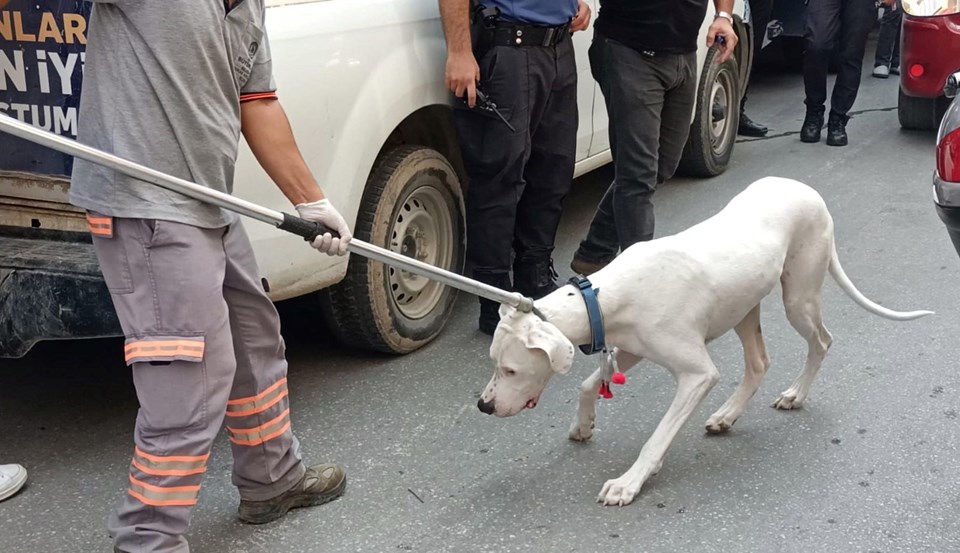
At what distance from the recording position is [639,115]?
4336 millimetres

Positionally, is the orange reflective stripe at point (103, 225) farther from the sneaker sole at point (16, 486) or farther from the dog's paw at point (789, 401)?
the dog's paw at point (789, 401)

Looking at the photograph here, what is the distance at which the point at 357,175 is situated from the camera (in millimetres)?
3680

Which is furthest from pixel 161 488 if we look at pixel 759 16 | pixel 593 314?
pixel 759 16

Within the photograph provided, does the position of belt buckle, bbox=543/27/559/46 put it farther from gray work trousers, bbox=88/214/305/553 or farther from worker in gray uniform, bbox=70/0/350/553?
gray work trousers, bbox=88/214/305/553

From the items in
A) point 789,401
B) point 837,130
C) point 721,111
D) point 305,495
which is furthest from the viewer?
point 837,130

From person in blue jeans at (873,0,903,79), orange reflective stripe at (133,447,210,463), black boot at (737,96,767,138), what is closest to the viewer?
orange reflective stripe at (133,447,210,463)

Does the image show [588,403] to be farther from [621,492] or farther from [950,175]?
[950,175]

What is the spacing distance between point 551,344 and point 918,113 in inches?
221

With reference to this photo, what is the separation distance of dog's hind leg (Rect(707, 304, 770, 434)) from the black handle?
5.10 feet

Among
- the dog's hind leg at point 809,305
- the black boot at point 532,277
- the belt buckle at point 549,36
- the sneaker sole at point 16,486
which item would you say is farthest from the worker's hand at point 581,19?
the sneaker sole at point 16,486

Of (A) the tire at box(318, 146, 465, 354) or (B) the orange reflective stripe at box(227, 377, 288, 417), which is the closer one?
(B) the orange reflective stripe at box(227, 377, 288, 417)

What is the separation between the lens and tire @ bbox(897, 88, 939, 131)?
7414 millimetres

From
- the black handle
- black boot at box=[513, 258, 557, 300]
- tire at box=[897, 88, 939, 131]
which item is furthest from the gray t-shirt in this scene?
tire at box=[897, 88, 939, 131]

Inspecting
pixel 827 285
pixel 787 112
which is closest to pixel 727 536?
pixel 827 285
